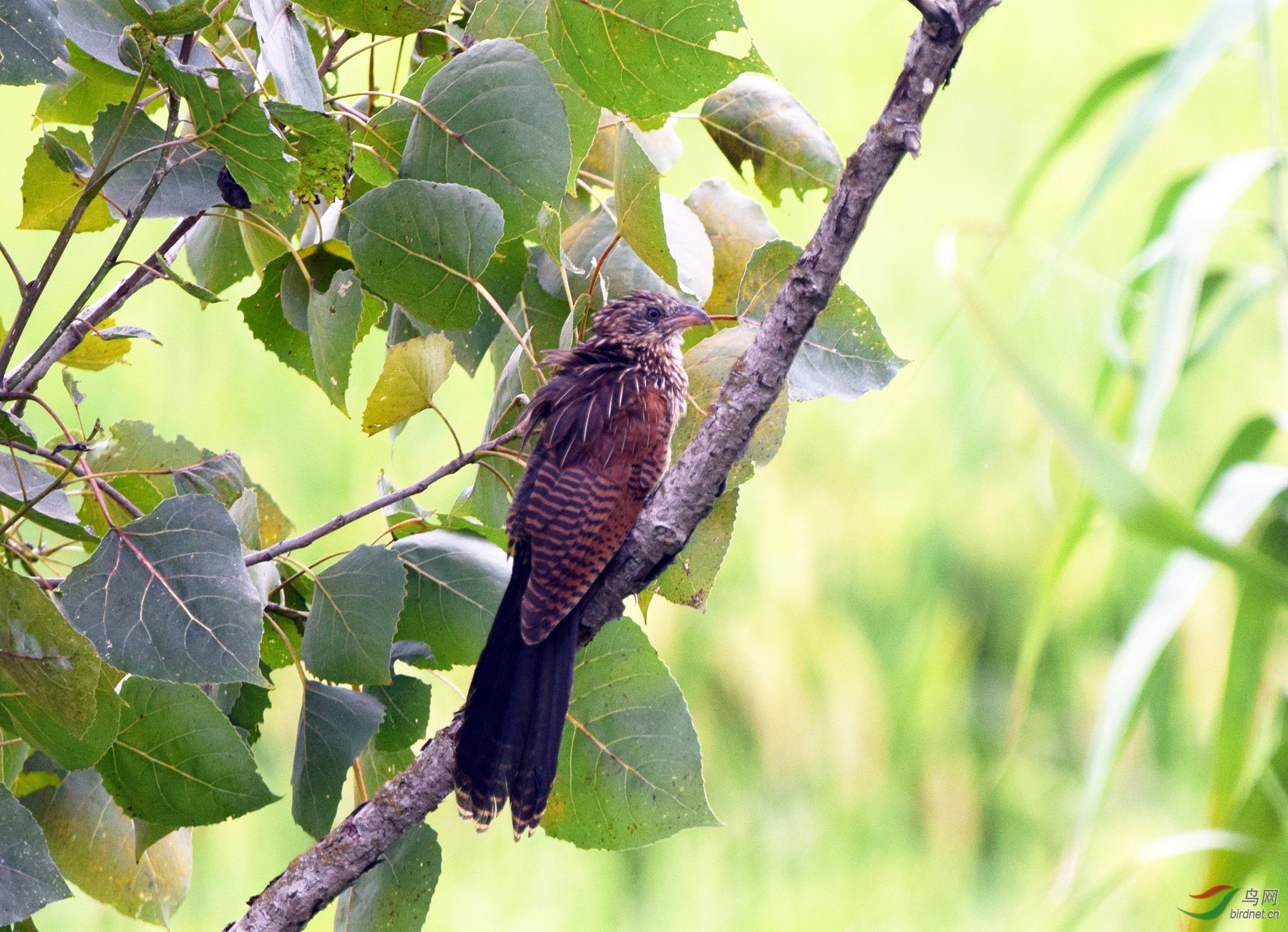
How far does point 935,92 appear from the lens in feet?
1.72

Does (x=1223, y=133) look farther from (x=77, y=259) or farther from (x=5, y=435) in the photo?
(x=77, y=259)

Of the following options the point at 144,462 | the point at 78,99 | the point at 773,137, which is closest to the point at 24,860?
the point at 144,462

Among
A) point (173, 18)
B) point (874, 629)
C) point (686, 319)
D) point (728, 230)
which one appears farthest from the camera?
point (874, 629)

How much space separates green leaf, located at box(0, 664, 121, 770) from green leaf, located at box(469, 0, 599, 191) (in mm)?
406

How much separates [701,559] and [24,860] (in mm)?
408

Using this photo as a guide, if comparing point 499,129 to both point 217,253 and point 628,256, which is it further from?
point 217,253

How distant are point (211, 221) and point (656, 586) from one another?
0.45 meters

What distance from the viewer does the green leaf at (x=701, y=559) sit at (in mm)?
695

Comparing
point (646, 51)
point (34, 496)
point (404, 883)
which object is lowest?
point (404, 883)

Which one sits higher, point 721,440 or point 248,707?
point 721,440

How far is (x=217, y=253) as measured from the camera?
83 centimetres

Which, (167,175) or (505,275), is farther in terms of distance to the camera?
(505,275)

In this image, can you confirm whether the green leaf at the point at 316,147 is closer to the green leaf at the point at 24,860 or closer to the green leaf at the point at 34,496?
the green leaf at the point at 34,496

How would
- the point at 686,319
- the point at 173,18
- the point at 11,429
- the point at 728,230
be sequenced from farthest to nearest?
the point at 686,319, the point at 728,230, the point at 11,429, the point at 173,18
